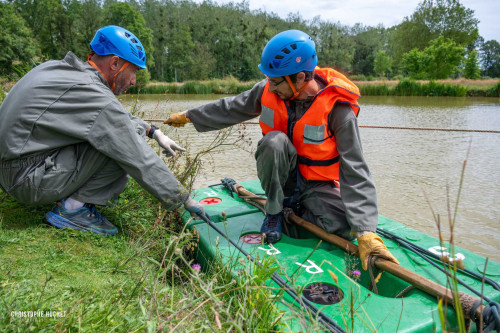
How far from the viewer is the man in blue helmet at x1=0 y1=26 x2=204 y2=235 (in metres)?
2.43

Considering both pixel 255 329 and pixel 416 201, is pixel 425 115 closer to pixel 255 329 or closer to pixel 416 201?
pixel 416 201

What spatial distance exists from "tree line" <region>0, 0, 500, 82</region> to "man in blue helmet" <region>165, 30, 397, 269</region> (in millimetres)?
35410

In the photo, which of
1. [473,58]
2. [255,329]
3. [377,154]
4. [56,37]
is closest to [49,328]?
[255,329]

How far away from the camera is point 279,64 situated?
2.60 meters

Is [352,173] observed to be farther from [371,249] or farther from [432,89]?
[432,89]

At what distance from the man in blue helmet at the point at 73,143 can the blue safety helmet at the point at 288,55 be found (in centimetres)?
113

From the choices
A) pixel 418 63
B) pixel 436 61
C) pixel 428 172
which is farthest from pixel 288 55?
pixel 436 61

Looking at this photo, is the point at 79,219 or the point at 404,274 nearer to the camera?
the point at 404,274

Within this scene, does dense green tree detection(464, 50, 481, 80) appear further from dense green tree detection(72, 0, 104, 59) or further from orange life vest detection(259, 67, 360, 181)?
orange life vest detection(259, 67, 360, 181)

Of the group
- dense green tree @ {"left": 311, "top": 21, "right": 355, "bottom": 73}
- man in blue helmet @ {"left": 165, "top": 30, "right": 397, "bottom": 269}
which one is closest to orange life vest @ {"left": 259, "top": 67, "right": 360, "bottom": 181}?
man in blue helmet @ {"left": 165, "top": 30, "right": 397, "bottom": 269}

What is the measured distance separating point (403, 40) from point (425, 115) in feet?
179

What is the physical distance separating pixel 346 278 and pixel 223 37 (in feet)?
211

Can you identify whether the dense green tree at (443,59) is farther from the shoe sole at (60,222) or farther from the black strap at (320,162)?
the shoe sole at (60,222)

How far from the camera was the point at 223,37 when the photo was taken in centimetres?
6178
